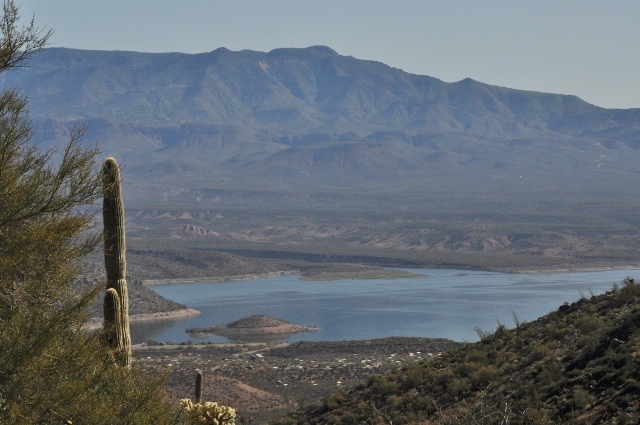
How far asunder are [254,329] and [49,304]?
61.3 metres

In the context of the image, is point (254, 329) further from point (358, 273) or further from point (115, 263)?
point (115, 263)

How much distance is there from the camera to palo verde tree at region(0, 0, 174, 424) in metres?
9.21

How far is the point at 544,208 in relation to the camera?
189500 millimetres

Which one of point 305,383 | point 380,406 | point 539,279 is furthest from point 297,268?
point 380,406

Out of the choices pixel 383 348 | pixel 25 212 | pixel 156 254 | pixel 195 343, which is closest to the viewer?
pixel 25 212

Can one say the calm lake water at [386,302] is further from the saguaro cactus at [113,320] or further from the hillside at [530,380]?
the saguaro cactus at [113,320]

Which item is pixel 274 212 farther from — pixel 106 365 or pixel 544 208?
pixel 106 365

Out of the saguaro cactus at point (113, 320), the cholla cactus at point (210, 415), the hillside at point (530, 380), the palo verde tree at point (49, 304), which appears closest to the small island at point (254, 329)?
the hillside at point (530, 380)

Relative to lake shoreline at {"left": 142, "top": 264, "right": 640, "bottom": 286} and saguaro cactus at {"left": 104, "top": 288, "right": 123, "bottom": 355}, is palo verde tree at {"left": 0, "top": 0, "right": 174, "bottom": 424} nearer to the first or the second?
saguaro cactus at {"left": 104, "top": 288, "right": 123, "bottom": 355}

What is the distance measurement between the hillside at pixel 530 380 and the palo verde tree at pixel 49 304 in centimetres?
559

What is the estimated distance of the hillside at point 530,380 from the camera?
612 inches

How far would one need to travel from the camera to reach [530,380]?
60.9ft

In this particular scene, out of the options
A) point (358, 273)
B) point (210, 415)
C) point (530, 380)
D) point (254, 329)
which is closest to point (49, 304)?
point (210, 415)

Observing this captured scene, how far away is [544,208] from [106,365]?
185 meters
